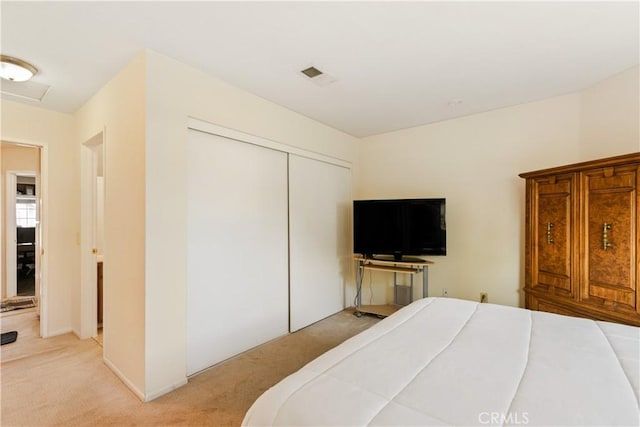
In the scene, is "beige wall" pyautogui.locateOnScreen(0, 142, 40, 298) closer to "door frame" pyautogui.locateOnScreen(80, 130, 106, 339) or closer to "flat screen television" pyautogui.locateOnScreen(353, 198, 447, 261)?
"door frame" pyautogui.locateOnScreen(80, 130, 106, 339)

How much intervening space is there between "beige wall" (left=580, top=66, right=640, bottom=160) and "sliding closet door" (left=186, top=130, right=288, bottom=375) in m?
2.97

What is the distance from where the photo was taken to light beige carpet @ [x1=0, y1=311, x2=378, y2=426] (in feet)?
6.11

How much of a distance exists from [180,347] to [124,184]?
1.33 meters

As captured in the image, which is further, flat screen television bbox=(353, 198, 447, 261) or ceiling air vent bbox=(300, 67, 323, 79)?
flat screen television bbox=(353, 198, 447, 261)

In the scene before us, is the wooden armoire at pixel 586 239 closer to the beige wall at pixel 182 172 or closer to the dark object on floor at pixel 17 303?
the beige wall at pixel 182 172

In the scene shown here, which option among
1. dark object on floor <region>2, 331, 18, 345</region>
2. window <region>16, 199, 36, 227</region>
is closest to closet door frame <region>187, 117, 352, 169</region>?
dark object on floor <region>2, 331, 18, 345</region>

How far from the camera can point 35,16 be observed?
1683 mm

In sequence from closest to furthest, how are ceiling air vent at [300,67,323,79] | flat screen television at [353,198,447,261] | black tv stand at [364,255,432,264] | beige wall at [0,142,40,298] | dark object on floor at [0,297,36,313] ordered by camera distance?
ceiling air vent at [300,67,323,79] → flat screen television at [353,198,447,261] → black tv stand at [364,255,432,264] → dark object on floor at [0,297,36,313] → beige wall at [0,142,40,298]

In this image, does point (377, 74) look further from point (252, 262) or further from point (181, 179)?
point (252, 262)

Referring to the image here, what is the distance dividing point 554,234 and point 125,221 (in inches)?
138

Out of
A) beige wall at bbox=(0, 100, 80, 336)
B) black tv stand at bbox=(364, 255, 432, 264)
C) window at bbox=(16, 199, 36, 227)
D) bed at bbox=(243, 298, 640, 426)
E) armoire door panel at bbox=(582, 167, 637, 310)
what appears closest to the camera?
bed at bbox=(243, 298, 640, 426)

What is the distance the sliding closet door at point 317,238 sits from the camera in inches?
132

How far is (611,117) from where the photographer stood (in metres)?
2.51

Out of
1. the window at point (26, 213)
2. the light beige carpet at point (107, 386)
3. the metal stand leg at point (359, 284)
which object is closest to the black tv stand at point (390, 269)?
the metal stand leg at point (359, 284)
